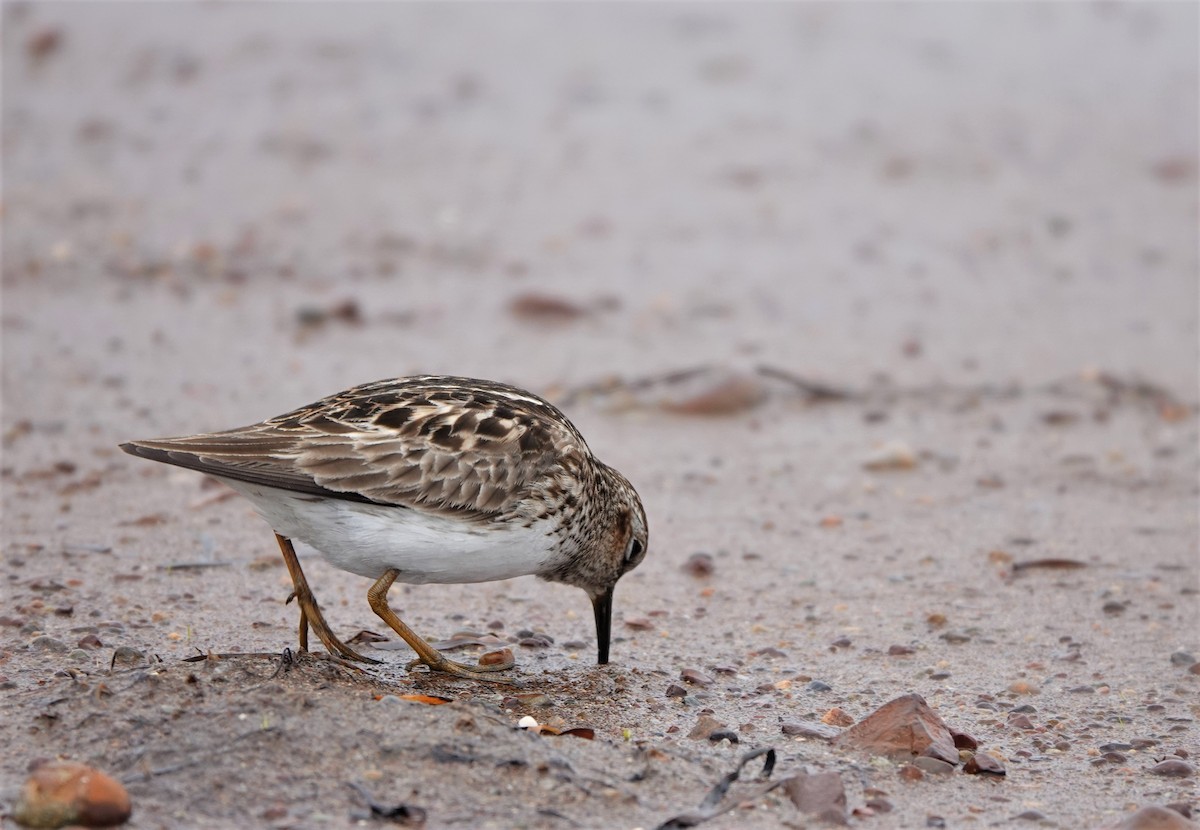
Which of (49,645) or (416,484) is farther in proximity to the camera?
(49,645)

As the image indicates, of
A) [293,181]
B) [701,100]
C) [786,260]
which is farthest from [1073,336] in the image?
[293,181]

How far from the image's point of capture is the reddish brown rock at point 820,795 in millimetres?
5023

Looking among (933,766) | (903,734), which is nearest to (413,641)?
(903,734)

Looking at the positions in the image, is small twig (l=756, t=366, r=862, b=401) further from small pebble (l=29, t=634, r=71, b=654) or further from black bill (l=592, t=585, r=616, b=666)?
small pebble (l=29, t=634, r=71, b=654)

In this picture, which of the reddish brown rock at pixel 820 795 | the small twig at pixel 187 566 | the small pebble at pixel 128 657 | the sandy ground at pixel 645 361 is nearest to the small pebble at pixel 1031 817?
the sandy ground at pixel 645 361

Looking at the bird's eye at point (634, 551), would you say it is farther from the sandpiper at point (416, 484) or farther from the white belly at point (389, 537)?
the white belly at point (389, 537)

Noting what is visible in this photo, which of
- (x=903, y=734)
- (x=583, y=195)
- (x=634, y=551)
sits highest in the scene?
(x=583, y=195)

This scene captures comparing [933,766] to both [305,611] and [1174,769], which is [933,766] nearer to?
[1174,769]

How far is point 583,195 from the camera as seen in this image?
1384cm

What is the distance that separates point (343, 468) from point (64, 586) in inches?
77.6

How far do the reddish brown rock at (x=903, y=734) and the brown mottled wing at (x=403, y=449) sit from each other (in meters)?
1.72

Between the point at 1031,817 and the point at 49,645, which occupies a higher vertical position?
the point at 49,645

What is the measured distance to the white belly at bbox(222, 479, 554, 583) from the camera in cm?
589

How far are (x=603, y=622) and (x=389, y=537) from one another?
127 cm
